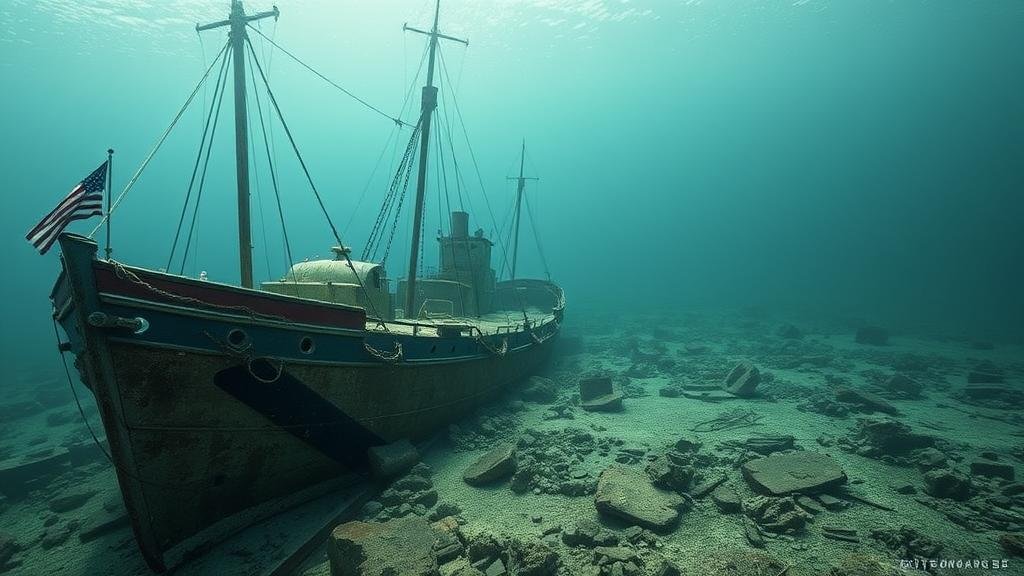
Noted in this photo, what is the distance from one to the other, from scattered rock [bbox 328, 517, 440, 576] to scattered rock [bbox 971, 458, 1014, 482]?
10904 millimetres

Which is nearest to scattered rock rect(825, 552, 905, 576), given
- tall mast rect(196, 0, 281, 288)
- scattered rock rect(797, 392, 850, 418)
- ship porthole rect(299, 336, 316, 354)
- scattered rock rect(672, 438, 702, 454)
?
scattered rock rect(672, 438, 702, 454)

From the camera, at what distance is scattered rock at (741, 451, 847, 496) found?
7188 mm

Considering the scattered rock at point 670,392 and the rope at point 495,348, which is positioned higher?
the rope at point 495,348

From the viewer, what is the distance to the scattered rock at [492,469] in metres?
8.50

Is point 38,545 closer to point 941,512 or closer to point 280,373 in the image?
point 280,373

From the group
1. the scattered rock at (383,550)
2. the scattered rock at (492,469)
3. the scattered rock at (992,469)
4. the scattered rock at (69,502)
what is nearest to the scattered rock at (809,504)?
the scattered rock at (992,469)

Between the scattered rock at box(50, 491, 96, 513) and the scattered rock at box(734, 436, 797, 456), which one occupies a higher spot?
the scattered rock at box(734, 436, 797, 456)

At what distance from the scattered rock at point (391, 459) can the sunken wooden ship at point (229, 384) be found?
0.78 feet

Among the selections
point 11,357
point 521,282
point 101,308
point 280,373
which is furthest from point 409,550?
point 11,357

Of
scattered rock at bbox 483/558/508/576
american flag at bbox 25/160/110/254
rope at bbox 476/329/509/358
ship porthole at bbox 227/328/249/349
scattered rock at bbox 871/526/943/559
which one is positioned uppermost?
american flag at bbox 25/160/110/254

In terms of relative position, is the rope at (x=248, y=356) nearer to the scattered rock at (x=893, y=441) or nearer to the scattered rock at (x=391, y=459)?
the scattered rock at (x=391, y=459)

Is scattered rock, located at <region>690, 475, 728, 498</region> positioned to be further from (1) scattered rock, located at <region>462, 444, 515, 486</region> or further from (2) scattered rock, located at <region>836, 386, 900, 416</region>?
(2) scattered rock, located at <region>836, 386, 900, 416</region>

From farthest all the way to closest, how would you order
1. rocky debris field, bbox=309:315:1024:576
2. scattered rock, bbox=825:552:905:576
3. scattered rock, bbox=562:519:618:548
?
scattered rock, bbox=562:519:618:548, rocky debris field, bbox=309:315:1024:576, scattered rock, bbox=825:552:905:576

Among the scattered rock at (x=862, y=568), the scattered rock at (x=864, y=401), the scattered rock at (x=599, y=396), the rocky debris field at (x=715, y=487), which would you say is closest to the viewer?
the scattered rock at (x=862, y=568)
